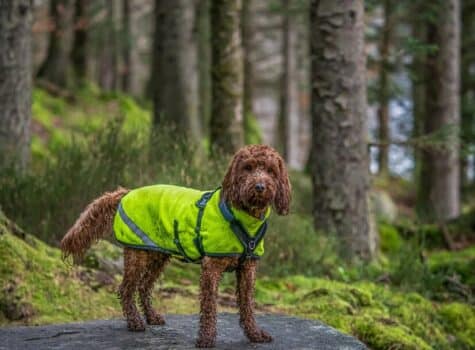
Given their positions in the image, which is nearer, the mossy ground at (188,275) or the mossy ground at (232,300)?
the mossy ground at (232,300)

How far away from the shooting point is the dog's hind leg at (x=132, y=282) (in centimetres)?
514

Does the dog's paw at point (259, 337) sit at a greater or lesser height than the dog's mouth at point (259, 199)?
lesser

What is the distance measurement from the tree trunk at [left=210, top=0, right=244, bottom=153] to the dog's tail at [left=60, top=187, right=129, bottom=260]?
597cm

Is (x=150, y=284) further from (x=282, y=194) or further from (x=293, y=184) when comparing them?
(x=293, y=184)

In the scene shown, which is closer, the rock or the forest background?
the rock

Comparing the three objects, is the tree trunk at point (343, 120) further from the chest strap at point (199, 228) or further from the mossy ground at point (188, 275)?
the chest strap at point (199, 228)

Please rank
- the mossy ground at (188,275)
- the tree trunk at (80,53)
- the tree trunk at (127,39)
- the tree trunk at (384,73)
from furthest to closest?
the tree trunk at (127,39)
the tree trunk at (80,53)
the tree trunk at (384,73)
the mossy ground at (188,275)

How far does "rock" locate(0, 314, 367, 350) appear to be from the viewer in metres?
4.80

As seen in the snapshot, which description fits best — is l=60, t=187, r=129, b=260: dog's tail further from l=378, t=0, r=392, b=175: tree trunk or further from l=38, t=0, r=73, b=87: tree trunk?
l=38, t=0, r=73, b=87: tree trunk

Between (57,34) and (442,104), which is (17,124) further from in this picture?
(57,34)

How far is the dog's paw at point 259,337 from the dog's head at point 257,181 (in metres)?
0.83

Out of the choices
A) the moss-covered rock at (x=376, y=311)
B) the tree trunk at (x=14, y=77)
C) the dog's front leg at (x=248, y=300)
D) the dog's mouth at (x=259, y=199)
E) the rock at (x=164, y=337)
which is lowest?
the moss-covered rock at (x=376, y=311)

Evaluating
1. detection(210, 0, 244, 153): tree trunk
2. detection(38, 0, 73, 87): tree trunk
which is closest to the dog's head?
detection(210, 0, 244, 153): tree trunk

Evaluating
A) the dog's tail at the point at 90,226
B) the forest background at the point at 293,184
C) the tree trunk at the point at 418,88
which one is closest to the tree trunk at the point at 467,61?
the tree trunk at the point at 418,88
